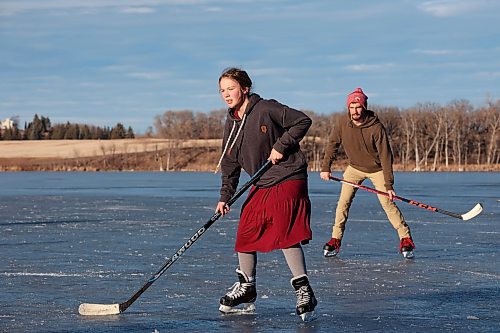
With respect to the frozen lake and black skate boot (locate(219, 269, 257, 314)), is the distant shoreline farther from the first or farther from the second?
black skate boot (locate(219, 269, 257, 314))

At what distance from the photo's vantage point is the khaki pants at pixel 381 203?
951cm

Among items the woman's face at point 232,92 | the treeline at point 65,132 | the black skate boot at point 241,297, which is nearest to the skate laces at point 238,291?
the black skate boot at point 241,297

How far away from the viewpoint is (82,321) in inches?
220

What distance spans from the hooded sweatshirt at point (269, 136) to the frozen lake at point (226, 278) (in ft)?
3.01

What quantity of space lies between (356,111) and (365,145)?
1.69 ft

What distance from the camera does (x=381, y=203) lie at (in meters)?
9.73

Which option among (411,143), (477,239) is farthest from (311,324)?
(411,143)

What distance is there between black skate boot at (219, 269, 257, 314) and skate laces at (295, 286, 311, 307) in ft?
1.36

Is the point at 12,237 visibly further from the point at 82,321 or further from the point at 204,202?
the point at 204,202

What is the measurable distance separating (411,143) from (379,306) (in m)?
83.7

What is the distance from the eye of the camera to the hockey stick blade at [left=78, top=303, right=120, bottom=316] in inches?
229

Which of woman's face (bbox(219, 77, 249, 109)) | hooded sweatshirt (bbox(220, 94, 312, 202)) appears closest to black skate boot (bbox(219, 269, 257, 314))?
hooded sweatshirt (bbox(220, 94, 312, 202))

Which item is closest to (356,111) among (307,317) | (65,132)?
(307,317)

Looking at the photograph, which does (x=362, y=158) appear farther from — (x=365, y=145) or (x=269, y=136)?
Answer: (x=269, y=136)
